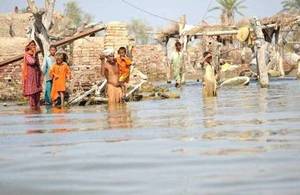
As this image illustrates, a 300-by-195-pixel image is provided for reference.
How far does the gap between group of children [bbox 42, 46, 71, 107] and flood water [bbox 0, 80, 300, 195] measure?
17.9 ft

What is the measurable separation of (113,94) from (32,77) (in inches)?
70.5

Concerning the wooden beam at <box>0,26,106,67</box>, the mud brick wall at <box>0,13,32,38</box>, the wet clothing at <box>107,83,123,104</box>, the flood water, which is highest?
the mud brick wall at <box>0,13,32,38</box>

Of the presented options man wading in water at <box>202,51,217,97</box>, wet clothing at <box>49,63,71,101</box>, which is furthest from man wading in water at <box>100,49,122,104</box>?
man wading in water at <box>202,51,217,97</box>

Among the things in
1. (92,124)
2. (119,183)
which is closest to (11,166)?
(119,183)

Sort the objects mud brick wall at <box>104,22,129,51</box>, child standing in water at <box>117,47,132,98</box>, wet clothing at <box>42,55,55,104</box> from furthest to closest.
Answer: mud brick wall at <box>104,22,129,51</box> → wet clothing at <box>42,55,55,104</box> → child standing in water at <box>117,47,132,98</box>

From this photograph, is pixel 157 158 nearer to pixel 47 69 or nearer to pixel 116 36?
pixel 47 69

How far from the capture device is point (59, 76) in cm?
1338

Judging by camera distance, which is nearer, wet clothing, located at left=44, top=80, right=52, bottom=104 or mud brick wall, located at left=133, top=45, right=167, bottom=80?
wet clothing, located at left=44, top=80, right=52, bottom=104

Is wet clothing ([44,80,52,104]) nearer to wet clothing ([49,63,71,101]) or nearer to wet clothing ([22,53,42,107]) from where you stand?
wet clothing ([22,53,42,107])

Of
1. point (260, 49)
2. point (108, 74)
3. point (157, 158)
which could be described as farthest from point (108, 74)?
point (157, 158)

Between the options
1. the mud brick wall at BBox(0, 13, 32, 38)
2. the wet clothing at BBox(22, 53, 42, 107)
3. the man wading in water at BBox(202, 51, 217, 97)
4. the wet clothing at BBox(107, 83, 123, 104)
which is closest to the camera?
the wet clothing at BBox(107, 83, 123, 104)

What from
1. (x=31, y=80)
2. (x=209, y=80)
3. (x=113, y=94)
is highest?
(x=31, y=80)

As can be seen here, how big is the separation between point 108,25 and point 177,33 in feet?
44.3

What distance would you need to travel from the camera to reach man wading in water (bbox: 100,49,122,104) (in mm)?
13188
